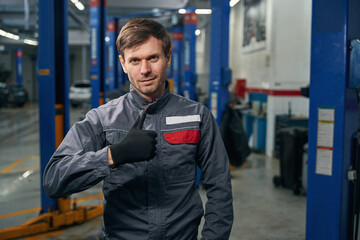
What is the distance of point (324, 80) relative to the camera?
3.00 m

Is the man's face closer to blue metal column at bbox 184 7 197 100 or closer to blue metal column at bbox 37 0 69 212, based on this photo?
blue metal column at bbox 37 0 69 212

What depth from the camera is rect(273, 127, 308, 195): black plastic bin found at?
5879 millimetres

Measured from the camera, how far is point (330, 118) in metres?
2.99

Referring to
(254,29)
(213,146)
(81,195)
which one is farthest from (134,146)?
(254,29)

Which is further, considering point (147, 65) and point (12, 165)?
point (12, 165)

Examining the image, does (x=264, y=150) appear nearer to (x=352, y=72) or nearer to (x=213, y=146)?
(x=352, y=72)

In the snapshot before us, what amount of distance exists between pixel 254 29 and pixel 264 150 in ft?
11.6

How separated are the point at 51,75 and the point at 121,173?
2.99 m

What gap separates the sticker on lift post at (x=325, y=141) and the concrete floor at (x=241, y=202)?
1479 millimetres

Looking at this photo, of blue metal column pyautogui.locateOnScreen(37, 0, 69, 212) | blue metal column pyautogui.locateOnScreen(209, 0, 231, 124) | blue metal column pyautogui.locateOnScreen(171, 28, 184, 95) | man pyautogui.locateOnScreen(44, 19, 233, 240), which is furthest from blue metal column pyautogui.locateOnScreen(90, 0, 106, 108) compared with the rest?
blue metal column pyautogui.locateOnScreen(171, 28, 184, 95)

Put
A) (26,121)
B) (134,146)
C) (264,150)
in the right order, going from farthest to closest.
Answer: (26,121) < (264,150) < (134,146)

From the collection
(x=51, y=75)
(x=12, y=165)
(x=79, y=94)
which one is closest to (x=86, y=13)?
(x=12, y=165)

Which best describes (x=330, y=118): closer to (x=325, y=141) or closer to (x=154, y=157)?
(x=325, y=141)

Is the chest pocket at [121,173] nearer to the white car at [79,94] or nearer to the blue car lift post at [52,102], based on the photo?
the blue car lift post at [52,102]
